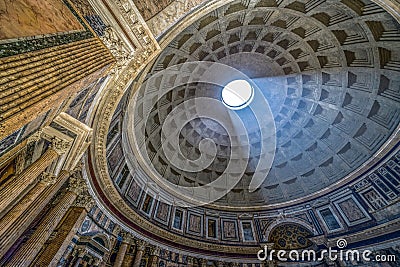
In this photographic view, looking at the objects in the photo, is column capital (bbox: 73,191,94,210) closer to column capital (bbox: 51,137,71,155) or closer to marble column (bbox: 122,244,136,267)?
column capital (bbox: 51,137,71,155)

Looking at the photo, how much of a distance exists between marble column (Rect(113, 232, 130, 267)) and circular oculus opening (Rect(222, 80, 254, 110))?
10.5 metres

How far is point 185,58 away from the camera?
1062 cm

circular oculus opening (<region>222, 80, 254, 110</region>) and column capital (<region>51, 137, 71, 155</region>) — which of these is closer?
column capital (<region>51, 137, 71, 155</region>)

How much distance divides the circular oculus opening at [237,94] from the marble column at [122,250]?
415 inches

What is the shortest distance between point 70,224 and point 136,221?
3470 mm

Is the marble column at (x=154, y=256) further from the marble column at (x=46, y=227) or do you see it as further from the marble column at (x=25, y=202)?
the marble column at (x=25, y=202)

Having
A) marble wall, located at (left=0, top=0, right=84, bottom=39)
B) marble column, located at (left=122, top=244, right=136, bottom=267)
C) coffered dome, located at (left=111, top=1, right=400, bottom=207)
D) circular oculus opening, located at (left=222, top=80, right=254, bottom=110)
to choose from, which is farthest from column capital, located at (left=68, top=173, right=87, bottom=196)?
circular oculus opening, located at (left=222, top=80, right=254, bottom=110)

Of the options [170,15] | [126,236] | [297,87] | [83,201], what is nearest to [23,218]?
[83,201]

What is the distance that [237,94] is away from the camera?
1652 cm

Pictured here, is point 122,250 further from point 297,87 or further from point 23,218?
point 297,87

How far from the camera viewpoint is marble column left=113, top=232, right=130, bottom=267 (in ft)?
26.7

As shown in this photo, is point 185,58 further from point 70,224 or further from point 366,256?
point 366,256

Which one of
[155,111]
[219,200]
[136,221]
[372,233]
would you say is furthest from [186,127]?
[372,233]

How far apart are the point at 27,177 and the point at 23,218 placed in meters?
1.03
